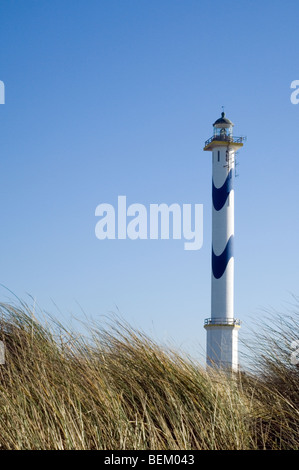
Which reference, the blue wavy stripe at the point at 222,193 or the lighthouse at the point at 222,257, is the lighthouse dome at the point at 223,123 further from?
the blue wavy stripe at the point at 222,193

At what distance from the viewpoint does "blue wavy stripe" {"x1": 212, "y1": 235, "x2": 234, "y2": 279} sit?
2423 centimetres

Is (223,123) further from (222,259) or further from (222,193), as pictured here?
(222,259)

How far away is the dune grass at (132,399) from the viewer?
389 centimetres

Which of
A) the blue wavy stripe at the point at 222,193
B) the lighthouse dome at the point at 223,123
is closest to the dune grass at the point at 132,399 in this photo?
the blue wavy stripe at the point at 222,193

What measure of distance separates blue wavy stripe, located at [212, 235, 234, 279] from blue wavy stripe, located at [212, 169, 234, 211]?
1.42 metres

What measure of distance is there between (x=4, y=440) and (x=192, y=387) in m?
1.46

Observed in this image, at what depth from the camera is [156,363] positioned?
481cm

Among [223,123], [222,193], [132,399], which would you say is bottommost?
[132,399]

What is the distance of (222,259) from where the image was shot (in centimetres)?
2434

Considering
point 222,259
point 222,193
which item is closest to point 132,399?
point 222,259

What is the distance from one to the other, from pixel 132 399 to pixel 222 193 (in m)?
21.0

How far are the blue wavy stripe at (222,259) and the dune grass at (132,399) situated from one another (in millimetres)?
18752
